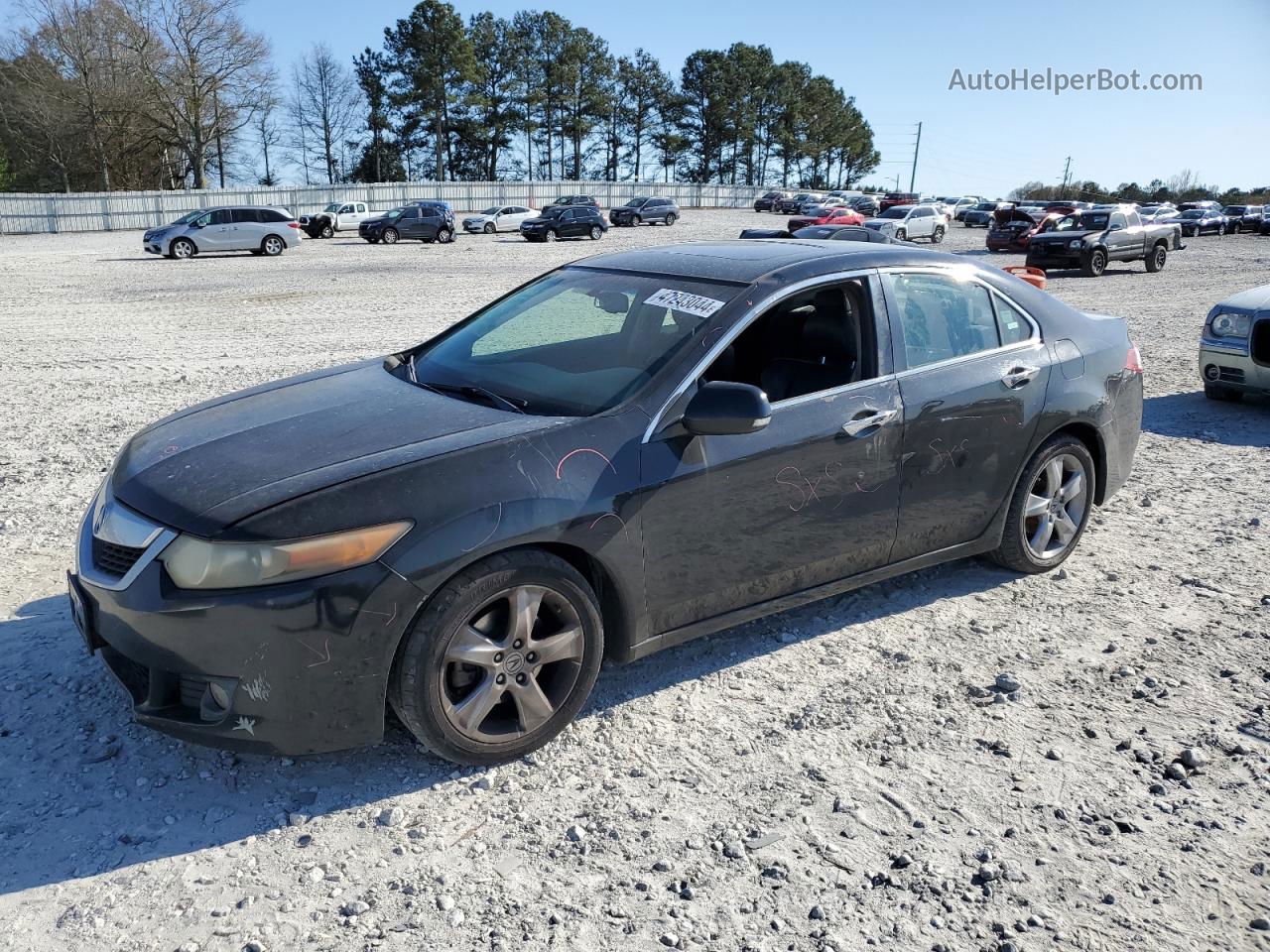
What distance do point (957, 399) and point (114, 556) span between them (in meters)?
3.31

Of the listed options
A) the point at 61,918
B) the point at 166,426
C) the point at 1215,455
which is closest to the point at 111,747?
the point at 61,918

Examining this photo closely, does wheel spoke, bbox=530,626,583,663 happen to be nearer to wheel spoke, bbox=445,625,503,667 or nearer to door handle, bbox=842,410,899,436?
wheel spoke, bbox=445,625,503,667

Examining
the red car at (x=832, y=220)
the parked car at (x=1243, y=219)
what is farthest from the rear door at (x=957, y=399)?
the parked car at (x=1243, y=219)

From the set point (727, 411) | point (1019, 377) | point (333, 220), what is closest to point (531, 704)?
point (727, 411)

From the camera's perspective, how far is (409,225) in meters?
37.9

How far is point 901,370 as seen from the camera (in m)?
4.23

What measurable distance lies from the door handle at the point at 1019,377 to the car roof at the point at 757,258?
574 mm

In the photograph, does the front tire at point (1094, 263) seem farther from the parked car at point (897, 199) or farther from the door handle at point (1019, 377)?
the parked car at point (897, 199)

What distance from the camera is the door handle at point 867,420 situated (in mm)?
3996

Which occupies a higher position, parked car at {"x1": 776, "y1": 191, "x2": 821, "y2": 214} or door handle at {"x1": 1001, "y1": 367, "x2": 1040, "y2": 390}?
parked car at {"x1": 776, "y1": 191, "x2": 821, "y2": 214}

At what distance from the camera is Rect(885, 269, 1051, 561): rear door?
4258 millimetres

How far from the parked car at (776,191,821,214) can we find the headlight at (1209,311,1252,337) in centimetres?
5642

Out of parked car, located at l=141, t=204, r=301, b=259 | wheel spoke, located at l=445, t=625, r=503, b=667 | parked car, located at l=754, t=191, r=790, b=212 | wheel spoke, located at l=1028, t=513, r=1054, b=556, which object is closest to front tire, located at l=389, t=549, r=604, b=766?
wheel spoke, located at l=445, t=625, r=503, b=667

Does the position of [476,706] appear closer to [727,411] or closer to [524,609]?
[524,609]
